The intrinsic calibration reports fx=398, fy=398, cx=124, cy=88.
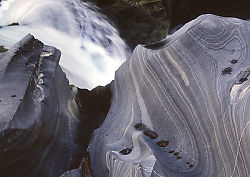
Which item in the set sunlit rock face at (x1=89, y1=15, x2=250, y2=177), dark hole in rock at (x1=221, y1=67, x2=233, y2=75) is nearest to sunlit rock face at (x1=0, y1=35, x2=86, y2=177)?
sunlit rock face at (x1=89, y1=15, x2=250, y2=177)

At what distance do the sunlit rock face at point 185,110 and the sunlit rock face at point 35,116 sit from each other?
20 centimetres

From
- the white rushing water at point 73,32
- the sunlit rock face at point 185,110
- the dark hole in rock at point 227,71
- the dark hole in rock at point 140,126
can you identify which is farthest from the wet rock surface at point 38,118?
the white rushing water at point 73,32

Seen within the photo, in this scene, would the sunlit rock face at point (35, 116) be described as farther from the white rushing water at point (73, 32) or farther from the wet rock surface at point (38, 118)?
the white rushing water at point (73, 32)

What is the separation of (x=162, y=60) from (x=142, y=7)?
310 cm

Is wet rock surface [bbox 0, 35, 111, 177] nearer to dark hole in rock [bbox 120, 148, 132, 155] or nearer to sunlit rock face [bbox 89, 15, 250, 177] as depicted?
sunlit rock face [bbox 89, 15, 250, 177]

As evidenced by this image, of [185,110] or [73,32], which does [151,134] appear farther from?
[73,32]

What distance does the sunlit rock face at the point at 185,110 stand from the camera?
73.1 inches

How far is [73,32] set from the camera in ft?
14.1

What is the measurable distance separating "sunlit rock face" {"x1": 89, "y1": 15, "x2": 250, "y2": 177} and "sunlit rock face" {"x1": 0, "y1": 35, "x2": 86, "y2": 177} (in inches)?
7.9

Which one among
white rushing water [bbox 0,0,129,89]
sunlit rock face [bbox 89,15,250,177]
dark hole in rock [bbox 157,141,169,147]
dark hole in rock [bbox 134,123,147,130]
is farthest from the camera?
white rushing water [bbox 0,0,129,89]

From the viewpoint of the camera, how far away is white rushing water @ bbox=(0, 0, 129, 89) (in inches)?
153

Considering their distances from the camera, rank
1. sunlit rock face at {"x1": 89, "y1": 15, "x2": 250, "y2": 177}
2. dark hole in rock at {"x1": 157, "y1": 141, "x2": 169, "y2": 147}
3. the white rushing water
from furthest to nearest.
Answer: the white rushing water
dark hole in rock at {"x1": 157, "y1": 141, "x2": 169, "y2": 147}
sunlit rock face at {"x1": 89, "y1": 15, "x2": 250, "y2": 177}

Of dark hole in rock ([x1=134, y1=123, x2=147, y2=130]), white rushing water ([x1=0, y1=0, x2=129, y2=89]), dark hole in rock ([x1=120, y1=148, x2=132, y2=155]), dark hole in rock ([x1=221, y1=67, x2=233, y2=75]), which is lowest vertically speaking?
white rushing water ([x1=0, y1=0, x2=129, y2=89])

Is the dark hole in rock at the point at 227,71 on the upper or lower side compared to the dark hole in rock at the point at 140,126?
upper
